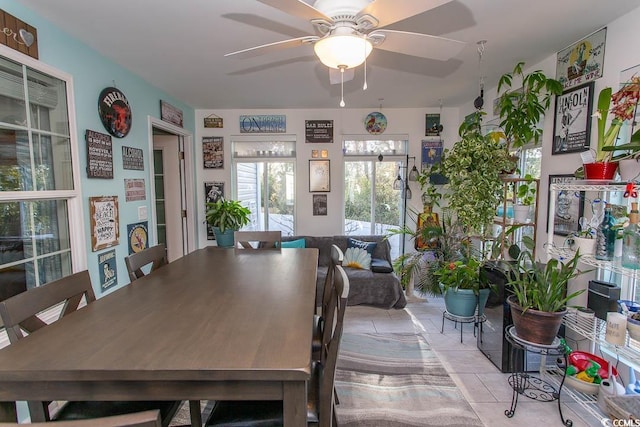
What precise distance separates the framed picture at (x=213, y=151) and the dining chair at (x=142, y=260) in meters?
2.47

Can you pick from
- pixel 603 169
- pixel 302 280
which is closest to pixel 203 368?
pixel 302 280

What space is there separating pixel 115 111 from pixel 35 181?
38.8 inches

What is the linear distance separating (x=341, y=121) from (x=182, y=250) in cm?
288

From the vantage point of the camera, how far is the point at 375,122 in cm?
430

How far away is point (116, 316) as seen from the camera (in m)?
1.27

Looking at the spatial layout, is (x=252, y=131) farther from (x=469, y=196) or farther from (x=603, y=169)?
(x=603, y=169)

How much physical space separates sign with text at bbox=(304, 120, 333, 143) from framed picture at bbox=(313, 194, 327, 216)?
79cm

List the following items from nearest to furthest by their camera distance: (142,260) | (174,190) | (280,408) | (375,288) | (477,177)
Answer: (280,408), (142,260), (477,177), (375,288), (174,190)

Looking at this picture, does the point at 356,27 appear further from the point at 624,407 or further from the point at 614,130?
the point at 624,407

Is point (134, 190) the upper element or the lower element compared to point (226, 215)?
upper

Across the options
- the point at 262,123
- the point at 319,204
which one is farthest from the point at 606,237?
the point at 262,123

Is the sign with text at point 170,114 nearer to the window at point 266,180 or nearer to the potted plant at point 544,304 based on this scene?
the window at point 266,180

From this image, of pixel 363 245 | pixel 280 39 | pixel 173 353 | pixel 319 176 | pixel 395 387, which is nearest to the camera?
pixel 173 353

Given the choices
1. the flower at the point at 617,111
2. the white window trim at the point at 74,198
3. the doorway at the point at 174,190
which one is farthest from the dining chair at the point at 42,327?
the doorway at the point at 174,190
